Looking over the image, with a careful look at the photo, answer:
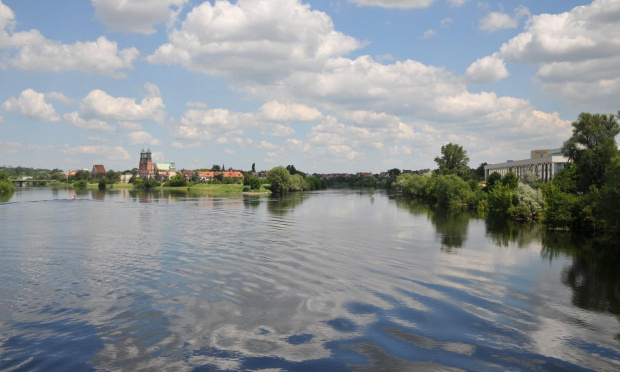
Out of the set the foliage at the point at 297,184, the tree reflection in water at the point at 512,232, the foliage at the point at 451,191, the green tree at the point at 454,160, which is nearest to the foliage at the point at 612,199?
the tree reflection in water at the point at 512,232

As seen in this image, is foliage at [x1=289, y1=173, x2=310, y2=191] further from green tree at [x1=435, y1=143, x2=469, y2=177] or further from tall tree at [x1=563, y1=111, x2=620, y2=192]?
tall tree at [x1=563, y1=111, x2=620, y2=192]

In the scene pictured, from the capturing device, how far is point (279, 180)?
116 meters

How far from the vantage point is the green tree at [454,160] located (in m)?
106

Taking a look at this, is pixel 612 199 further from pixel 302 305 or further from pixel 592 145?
pixel 302 305

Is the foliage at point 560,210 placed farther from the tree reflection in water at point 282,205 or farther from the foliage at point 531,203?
the tree reflection in water at point 282,205

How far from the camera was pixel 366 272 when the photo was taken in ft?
65.1

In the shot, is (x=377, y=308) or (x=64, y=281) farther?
(x=64, y=281)

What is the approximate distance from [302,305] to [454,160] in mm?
99044

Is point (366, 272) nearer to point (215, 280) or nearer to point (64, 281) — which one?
point (215, 280)

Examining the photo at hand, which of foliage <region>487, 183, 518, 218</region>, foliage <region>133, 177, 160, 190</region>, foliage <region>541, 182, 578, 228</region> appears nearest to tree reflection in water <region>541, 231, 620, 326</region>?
foliage <region>541, 182, 578, 228</region>

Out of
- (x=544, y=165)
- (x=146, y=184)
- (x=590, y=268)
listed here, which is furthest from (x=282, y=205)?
(x=146, y=184)

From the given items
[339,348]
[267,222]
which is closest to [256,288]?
[339,348]

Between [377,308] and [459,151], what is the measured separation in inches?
3889

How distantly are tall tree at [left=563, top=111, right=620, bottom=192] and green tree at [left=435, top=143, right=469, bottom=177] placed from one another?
6287cm
